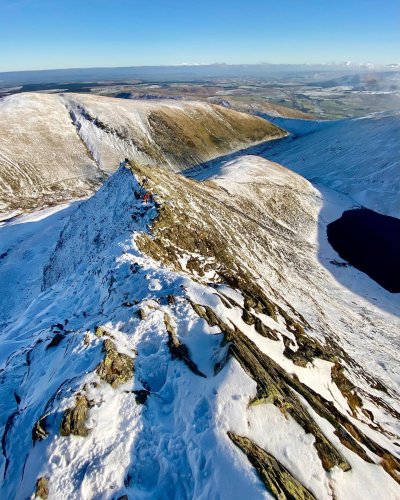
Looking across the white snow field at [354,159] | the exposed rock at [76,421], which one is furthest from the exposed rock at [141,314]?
the white snow field at [354,159]

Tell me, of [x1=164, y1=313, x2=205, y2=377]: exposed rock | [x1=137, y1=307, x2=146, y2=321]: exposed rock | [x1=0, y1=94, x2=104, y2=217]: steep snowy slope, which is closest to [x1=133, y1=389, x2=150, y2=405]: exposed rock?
[x1=164, y1=313, x2=205, y2=377]: exposed rock

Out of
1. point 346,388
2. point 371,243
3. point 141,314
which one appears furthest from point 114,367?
point 371,243

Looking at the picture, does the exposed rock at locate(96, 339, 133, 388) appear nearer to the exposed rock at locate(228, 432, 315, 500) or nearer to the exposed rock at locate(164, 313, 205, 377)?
the exposed rock at locate(164, 313, 205, 377)

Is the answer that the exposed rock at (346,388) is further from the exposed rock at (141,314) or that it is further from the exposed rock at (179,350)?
the exposed rock at (141,314)

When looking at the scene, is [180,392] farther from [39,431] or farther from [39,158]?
[39,158]

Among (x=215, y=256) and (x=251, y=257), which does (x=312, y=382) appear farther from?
(x=251, y=257)

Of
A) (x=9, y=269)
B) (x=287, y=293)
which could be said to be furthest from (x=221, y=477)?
(x=9, y=269)
